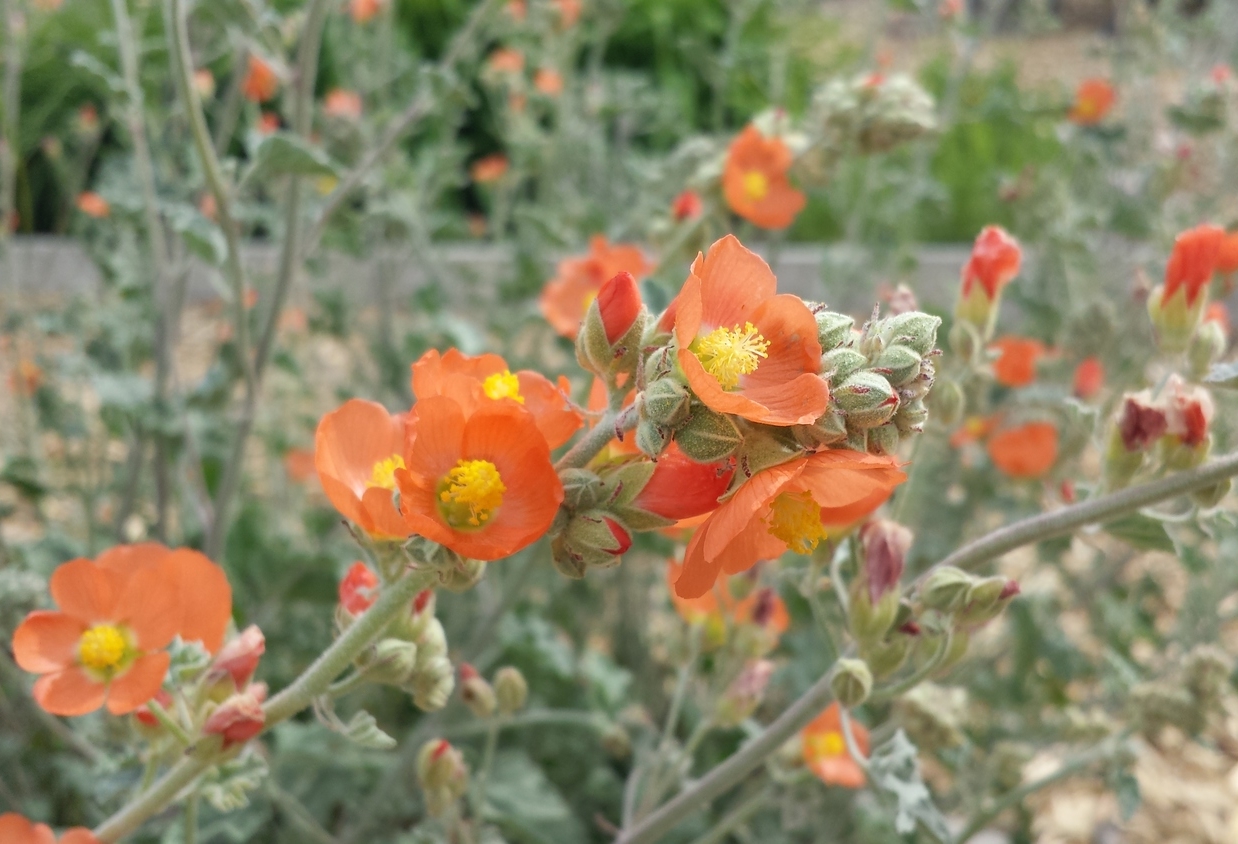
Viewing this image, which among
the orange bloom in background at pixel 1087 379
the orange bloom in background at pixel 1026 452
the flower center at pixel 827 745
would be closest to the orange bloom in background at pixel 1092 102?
the orange bloom in background at pixel 1087 379

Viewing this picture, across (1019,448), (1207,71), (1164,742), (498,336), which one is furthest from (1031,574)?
(1207,71)

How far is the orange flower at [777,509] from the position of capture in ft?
2.63

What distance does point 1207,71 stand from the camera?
3994mm

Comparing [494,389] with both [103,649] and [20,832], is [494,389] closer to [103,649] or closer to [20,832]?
[103,649]

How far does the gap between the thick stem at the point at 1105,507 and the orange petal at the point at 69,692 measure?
0.96m

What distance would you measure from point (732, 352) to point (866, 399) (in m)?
0.14

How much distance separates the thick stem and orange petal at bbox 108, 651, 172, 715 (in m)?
0.86

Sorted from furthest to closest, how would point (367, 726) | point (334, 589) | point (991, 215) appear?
point (991, 215)
point (334, 589)
point (367, 726)

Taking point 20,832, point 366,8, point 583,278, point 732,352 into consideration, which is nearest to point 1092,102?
point 583,278

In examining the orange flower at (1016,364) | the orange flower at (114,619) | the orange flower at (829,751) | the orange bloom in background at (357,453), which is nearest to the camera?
the orange bloom in background at (357,453)

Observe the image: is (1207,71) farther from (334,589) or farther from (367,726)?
(367,726)

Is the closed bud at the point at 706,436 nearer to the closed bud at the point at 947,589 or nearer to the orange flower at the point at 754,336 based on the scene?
the orange flower at the point at 754,336

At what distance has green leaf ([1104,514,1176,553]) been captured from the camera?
119cm

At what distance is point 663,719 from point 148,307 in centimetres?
169
